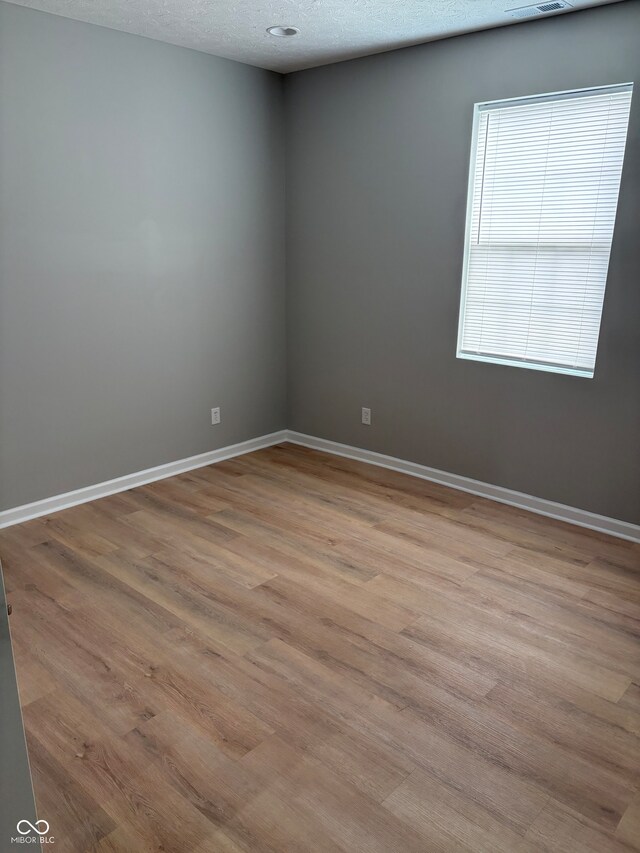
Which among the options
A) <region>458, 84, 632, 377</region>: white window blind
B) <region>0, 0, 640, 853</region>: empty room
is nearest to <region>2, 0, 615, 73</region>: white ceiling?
<region>0, 0, 640, 853</region>: empty room

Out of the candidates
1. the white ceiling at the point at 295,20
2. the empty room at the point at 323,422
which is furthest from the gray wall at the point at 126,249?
the white ceiling at the point at 295,20

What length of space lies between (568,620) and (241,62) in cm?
378

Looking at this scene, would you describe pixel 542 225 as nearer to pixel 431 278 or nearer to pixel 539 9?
pixel 431 278

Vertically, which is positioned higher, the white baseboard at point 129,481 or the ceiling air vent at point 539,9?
the ceiling air vent at point 539,9

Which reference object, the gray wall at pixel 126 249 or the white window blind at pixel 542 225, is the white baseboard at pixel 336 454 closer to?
the gray wall at pixel 126 249

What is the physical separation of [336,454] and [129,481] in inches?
58.8

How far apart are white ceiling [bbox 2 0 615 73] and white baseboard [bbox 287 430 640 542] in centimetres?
251

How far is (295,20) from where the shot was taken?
3223 mm

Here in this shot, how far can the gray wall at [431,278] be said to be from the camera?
3271 mm

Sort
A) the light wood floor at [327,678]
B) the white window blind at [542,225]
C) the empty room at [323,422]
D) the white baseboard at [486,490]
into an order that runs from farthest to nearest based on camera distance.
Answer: the white baseboard at [486,490] < the white window blind at [542,225] < the empty room at [323,422] < the light wood floor at [327,678]

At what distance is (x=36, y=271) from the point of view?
342 centimetres

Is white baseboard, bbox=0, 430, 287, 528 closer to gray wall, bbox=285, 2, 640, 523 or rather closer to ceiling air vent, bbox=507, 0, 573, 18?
gray wall, bbox=285, 2, 640, 523

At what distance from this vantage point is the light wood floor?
5.82 feet

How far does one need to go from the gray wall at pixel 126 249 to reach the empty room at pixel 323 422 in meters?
0.02
